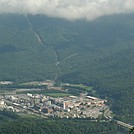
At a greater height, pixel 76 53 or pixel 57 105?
pixel 76 53

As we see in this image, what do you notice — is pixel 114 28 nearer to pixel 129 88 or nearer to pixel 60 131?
pixel 129 88

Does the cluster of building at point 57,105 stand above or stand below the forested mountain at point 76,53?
below

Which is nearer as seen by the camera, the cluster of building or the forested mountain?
the cluster of building

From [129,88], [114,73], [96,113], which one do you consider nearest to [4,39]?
[114,73]

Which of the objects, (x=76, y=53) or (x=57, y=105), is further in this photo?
(x=76, y=53)

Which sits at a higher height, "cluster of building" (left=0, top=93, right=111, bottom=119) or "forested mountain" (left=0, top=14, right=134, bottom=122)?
"forested mountain" (left=0, top=14, right=134, bottom=122)
